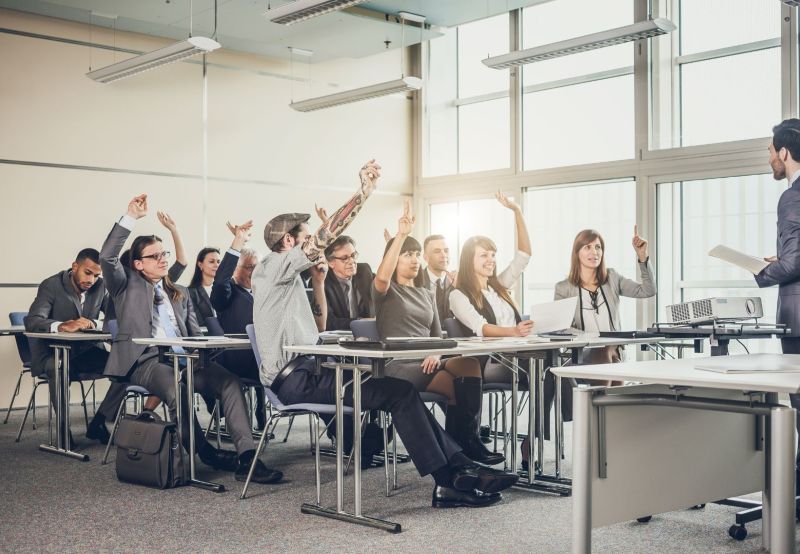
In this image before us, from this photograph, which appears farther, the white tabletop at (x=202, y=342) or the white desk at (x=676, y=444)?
the white tabletop at (x=202, y=342)

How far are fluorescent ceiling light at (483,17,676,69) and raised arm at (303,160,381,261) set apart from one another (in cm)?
338

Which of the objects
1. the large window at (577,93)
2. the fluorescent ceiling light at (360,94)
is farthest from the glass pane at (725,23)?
the fluorescent ceiling light at (360,94)

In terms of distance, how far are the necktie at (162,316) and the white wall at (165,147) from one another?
3108mm

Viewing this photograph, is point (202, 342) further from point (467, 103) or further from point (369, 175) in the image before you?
point (467, 103)

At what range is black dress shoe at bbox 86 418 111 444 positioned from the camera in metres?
5.66

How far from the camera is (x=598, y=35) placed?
672cm

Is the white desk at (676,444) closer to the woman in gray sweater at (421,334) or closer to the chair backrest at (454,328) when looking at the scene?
the woman in gray sweater at (421,334)

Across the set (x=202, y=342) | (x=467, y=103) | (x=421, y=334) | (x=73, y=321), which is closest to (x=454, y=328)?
(x=421, y=334)

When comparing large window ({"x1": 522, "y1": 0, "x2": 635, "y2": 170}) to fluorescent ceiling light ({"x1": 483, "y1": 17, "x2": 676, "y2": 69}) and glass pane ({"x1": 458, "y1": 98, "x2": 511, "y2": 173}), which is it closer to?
glass pane ({"x1": 458, "y1": 98, "x2": 511, "y2": 173})

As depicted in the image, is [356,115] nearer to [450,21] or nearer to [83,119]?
[450,21]

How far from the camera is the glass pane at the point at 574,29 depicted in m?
8.36

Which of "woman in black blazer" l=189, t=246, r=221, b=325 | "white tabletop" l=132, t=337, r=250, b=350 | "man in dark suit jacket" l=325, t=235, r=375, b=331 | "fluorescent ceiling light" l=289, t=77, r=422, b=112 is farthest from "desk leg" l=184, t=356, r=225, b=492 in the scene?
"fluorescent ceiling light" l=289, t=77, r=422, b=112

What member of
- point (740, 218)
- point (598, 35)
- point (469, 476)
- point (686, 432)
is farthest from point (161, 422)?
point (740, 218)

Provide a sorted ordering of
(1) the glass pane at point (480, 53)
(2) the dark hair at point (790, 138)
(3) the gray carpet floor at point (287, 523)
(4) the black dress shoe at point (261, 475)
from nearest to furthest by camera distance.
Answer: (3) the gray carpet floor at point (287, 523) < (2) the dark hair at point (790, 138) < (4) the black dress shoe at point (261, 475) < (1) the glass pane at point (480, 53)
